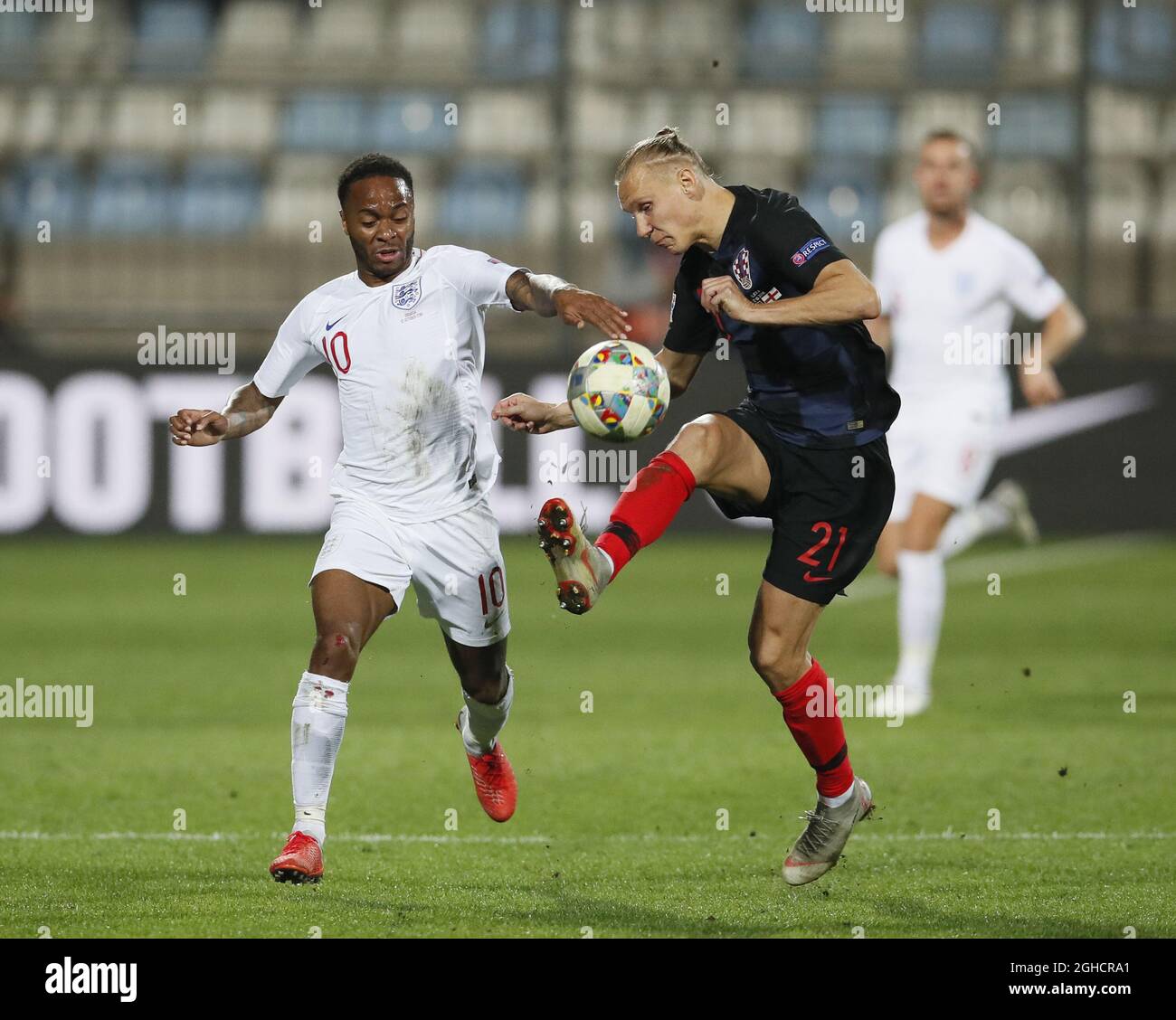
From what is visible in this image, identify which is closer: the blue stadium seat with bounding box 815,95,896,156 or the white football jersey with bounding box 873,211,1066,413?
the white football jersey with bounding box 873,211,1066,413

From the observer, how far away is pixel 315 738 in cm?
508

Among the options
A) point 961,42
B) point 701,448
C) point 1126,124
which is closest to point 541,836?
point 701,448

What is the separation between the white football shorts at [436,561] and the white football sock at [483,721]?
0.81ft

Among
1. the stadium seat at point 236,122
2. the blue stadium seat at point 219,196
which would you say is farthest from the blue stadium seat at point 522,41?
the blue stadium seat at point 219,196

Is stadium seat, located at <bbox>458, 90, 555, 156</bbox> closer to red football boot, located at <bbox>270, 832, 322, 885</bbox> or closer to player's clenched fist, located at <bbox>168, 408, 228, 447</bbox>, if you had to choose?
player's clenched fist, located at <bbox>168, 408, 228, 447</bbox>

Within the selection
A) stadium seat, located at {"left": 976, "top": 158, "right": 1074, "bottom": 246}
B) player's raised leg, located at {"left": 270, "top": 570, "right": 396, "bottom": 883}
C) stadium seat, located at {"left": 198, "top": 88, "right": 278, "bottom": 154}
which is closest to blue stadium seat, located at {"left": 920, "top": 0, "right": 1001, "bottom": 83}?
stadium seat, located at {"left": 976, "top": 158, "right": 1074, "bottom": 246}

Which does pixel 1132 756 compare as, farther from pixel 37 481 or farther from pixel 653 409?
pixel 37 481

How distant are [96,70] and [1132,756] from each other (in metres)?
14.0

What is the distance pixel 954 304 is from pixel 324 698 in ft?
16.3

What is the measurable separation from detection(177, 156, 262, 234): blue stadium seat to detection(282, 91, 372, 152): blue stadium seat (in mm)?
599

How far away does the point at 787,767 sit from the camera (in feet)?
25.0

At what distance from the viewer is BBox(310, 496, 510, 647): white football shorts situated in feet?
17.7
